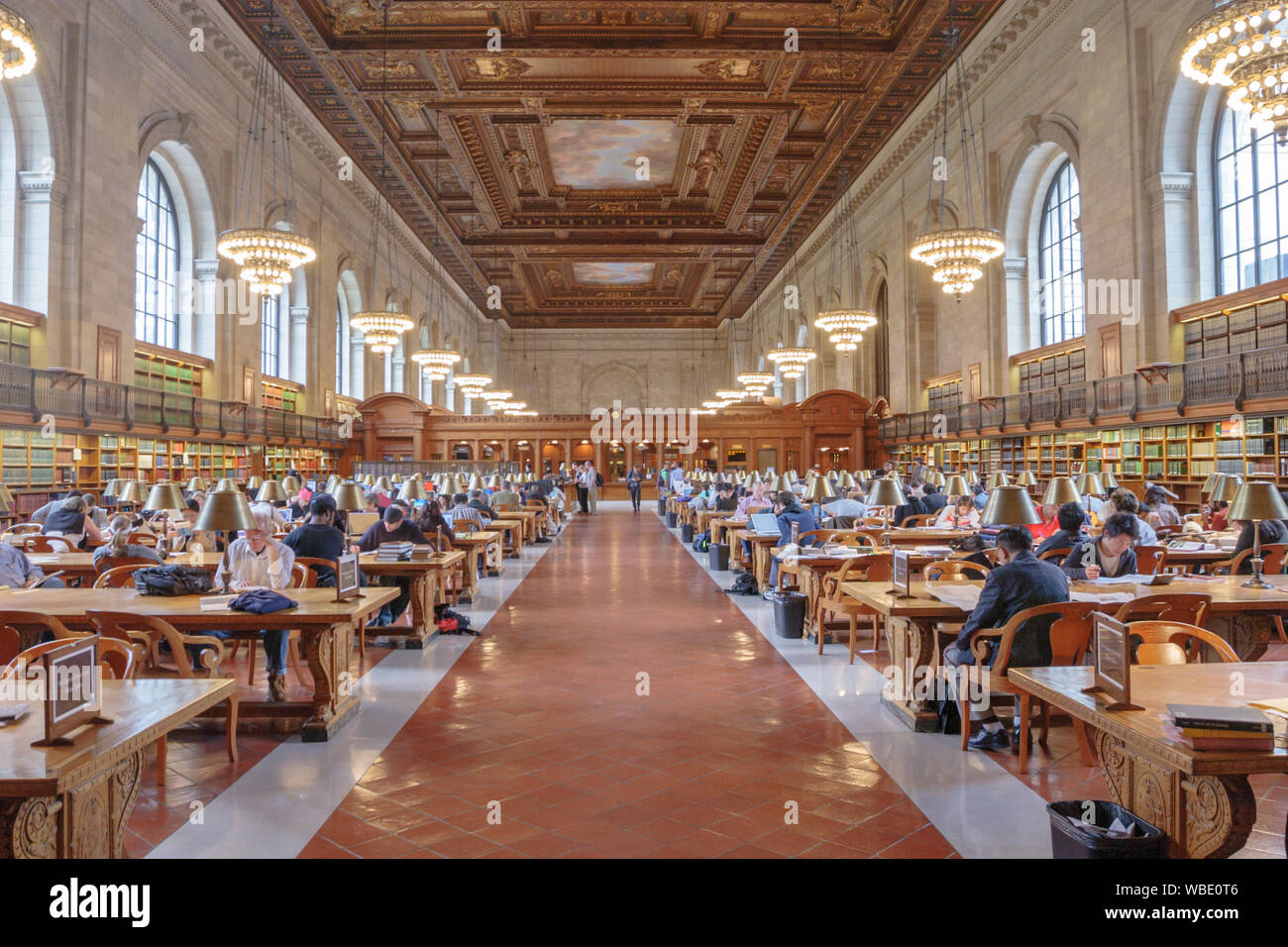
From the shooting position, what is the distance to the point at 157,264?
49.0 feet

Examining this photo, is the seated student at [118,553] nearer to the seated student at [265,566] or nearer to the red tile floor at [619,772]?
the red tile floor at [619,772]

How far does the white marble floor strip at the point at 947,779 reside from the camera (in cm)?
311

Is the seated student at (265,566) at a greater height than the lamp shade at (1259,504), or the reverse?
the lamp shade at (1259,504)

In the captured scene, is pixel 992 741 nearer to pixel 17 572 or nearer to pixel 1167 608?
pixel 1167 608

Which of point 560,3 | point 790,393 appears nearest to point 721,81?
point 560,3

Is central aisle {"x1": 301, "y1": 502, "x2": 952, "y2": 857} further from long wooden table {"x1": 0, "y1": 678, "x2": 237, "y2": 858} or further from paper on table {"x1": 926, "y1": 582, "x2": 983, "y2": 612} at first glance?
paper on table {"x1": 926, "y1": 582, "x2": 983, "y2": 612}

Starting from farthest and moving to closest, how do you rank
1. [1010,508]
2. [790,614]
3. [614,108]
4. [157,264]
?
[614,108]
[157,264]
[790,614]
[1010,508]

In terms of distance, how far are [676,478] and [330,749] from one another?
19464mm

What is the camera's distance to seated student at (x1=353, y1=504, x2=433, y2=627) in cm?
697

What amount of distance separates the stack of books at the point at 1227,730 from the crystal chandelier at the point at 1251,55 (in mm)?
6524

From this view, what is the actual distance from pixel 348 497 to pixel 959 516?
693 cm

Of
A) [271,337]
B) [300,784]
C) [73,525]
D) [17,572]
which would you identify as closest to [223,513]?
[300,784]

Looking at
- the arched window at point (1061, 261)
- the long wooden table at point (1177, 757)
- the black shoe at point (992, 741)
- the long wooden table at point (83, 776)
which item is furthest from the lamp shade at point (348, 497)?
the arched window at point (1061, 261)
